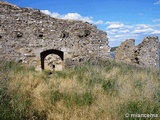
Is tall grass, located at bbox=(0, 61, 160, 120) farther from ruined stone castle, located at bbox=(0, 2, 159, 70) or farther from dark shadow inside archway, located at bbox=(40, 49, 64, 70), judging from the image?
dark shadow inside archway, located at bbox=(40, 49, 64, 70)

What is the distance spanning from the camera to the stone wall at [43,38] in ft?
29.1

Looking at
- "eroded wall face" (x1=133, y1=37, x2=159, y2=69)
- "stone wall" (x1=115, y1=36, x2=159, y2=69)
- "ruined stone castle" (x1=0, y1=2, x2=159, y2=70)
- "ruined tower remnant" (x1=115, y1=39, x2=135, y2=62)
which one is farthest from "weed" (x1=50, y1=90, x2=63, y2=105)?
"ruined tower remnant" (x1=115, y1=39, x2=135, y2=62)

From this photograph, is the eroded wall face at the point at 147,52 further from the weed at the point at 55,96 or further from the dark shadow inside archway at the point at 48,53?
the weed at the point at 55,96

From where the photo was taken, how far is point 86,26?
33.4ft

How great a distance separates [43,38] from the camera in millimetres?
9336

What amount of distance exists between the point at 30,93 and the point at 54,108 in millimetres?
1230

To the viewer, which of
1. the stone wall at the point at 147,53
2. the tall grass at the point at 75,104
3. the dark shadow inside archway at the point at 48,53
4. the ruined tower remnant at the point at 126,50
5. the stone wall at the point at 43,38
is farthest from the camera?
the ruined tower remnant at the point at 126,50

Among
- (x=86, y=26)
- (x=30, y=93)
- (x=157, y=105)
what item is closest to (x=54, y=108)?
(x=30, y=93)

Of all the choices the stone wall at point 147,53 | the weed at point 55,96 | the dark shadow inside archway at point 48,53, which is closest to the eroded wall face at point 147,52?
the stone wall at point 147,53

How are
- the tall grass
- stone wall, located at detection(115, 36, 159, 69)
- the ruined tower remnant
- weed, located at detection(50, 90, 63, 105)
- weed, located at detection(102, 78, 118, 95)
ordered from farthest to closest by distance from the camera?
the ruined tower remnant < stone wall, located at detection(115, 36, 159, 69) < weed, located at detection(102, 78, 118, 95) < weed, located at detection(50, 90, 63, 105) < the tall grass

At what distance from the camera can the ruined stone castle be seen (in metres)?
8.88

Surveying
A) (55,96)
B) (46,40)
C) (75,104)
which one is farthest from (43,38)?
(75,104)

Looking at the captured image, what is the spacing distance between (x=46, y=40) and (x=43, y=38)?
179 mm

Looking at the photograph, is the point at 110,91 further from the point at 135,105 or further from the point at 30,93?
the point at 30,93
